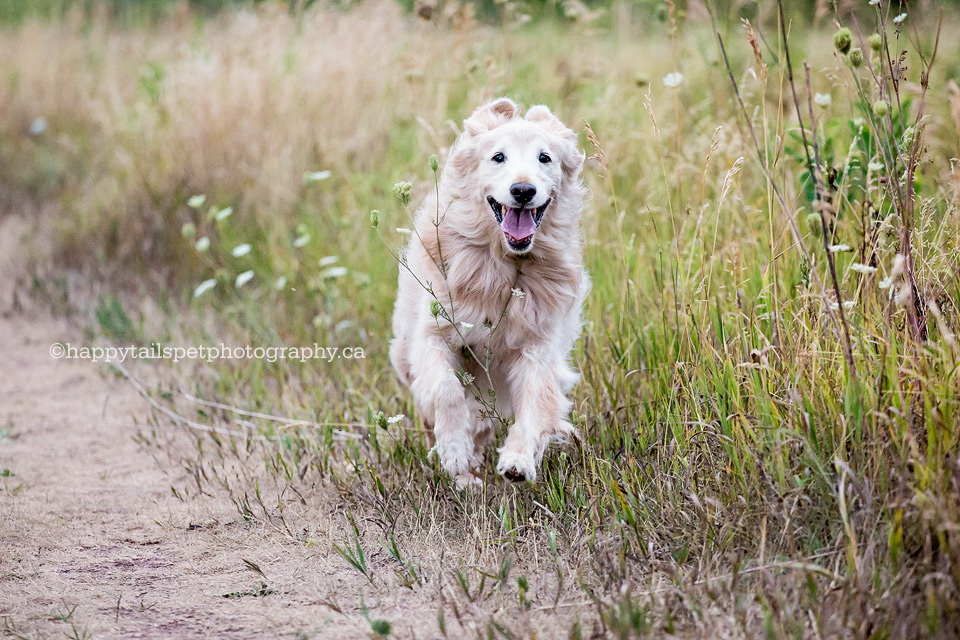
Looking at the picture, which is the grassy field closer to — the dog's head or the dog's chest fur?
the dog's head

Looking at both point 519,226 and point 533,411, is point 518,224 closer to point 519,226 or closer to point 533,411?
point 519,226

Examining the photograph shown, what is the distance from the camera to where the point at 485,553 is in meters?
3.05

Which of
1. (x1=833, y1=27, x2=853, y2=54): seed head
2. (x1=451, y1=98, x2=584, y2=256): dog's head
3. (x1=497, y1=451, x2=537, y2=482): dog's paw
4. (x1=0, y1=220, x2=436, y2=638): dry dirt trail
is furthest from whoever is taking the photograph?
(x1=451, y1=98, x2=584, y2=256): dog's head

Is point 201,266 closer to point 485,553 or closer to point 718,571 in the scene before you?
point 485,553

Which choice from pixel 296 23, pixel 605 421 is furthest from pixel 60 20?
pixel 605 421

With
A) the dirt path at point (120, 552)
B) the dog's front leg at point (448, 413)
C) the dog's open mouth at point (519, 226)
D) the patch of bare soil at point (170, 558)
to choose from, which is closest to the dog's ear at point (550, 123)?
the dog's open mouth at point (519, 226)

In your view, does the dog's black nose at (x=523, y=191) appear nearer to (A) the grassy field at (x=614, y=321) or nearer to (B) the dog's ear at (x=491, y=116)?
(A) the grassy field at (x=614, y=321)

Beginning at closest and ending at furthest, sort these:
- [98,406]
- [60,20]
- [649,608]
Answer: [649,608], [98,406], [60,20]

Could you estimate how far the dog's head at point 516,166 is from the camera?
11.2ft

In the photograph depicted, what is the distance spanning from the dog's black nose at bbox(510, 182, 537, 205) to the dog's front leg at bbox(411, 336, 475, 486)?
62 cm

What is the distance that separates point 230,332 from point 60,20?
8.32 metres

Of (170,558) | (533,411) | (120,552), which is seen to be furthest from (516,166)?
(120,552)

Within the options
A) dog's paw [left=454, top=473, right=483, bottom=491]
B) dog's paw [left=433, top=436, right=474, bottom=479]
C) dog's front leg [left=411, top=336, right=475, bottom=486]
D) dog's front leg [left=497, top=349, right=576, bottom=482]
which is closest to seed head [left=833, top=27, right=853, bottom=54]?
dog's front leg [left=497, top=349, right=576, bottom=482]

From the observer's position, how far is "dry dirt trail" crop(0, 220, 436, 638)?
2.74 m
